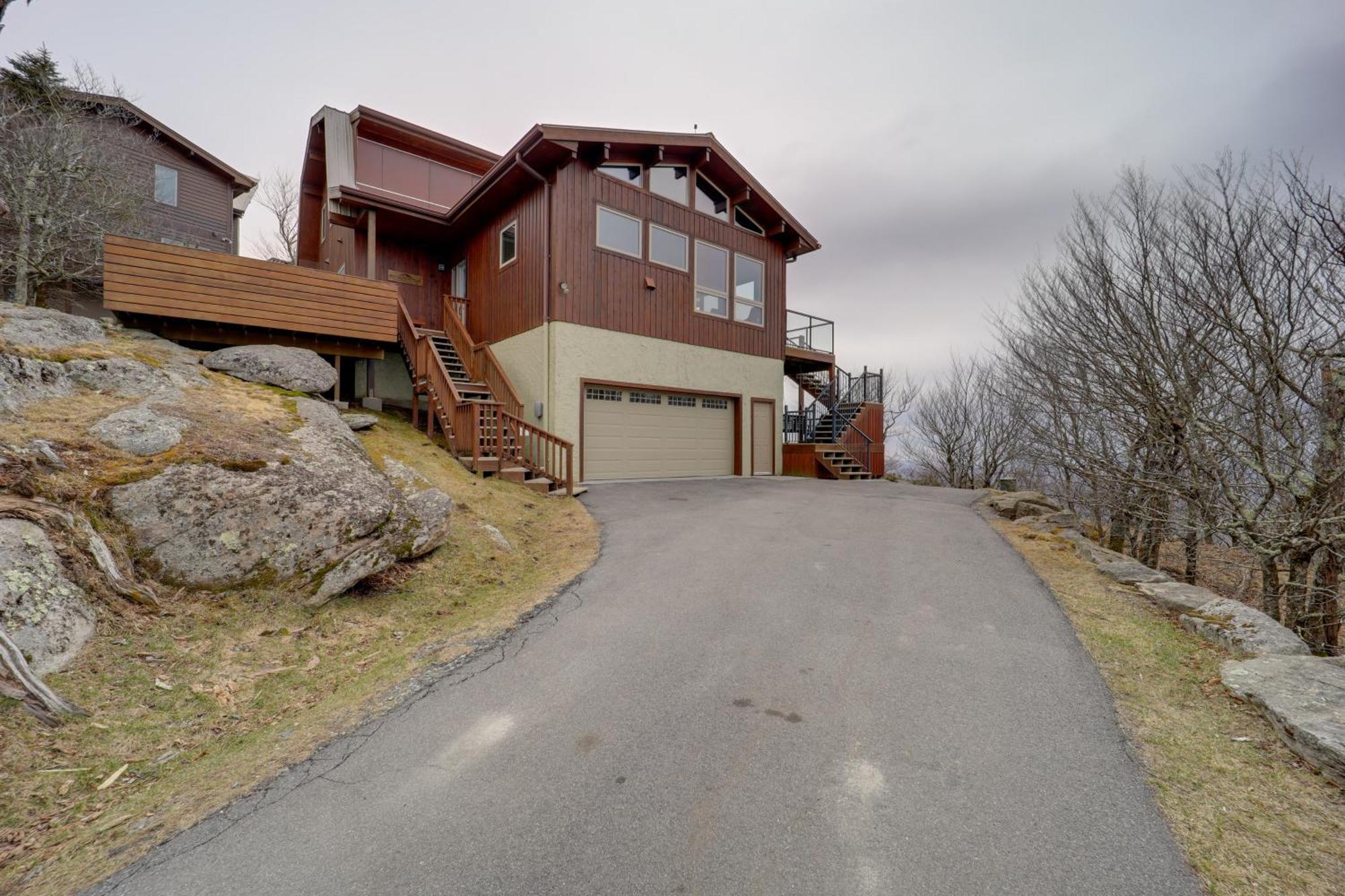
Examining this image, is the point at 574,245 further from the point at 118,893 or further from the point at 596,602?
the point at 118,893

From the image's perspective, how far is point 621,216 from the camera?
38.4ft

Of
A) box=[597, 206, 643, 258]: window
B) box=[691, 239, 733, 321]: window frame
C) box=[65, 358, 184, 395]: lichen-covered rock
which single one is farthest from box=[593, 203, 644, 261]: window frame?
box=[65, 358, 184, 395]: lichen-covered rock

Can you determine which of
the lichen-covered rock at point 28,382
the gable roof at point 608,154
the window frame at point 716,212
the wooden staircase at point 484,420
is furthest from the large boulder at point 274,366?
the window frame at point 716,212

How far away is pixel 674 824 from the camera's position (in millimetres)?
2174

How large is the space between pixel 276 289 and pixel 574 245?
5.08 metres

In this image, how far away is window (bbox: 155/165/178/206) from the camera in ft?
51.3

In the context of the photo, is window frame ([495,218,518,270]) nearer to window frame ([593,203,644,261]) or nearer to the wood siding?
the wood siding

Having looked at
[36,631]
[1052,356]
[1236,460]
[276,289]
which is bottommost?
[36,631]

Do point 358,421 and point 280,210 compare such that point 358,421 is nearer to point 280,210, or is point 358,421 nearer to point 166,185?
point 166,185

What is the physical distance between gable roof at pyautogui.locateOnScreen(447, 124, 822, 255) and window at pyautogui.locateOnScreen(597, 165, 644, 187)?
19cm

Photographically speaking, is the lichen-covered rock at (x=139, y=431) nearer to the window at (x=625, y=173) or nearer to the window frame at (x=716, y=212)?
the window at (x=625, y=173)

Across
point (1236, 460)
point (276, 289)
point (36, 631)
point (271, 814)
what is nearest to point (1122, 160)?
point (1236, 460)

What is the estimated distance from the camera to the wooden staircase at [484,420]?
9062mm

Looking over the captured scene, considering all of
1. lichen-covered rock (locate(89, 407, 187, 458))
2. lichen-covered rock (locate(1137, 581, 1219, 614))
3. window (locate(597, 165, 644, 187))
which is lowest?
lichen-covered rock (locate(1137, 581, 1219, 614))
